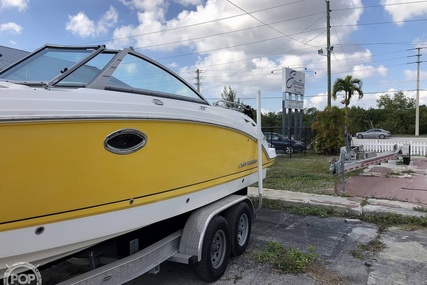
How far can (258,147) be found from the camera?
5.03 m

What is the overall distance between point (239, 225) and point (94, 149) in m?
2.66

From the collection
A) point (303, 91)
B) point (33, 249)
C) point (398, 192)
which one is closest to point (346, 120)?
point (303, 91)

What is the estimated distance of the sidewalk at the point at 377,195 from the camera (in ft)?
22.4

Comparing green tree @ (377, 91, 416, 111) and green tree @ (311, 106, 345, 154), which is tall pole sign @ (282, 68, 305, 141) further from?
green tree @ (377, 91, 416, 111)

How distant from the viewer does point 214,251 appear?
3.81m

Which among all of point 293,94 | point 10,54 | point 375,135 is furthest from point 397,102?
point 10,54

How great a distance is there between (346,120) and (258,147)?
14.8m

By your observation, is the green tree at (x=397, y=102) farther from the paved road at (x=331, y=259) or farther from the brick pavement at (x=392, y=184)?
the paved road at (x=331, y=259)

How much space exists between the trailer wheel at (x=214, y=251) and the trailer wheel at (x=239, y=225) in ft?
0.74

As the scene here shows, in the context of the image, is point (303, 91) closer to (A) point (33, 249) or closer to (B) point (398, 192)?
(B) point (398, 192)

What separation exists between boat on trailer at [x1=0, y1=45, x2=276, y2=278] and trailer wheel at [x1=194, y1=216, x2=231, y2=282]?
0.34 meters

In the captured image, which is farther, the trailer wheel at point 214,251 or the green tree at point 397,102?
the green tree at point 397,102

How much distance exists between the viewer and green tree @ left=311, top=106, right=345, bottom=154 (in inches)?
728

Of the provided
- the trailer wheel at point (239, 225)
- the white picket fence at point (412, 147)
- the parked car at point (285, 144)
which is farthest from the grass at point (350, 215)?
the white picket fence at point (412, 147)
